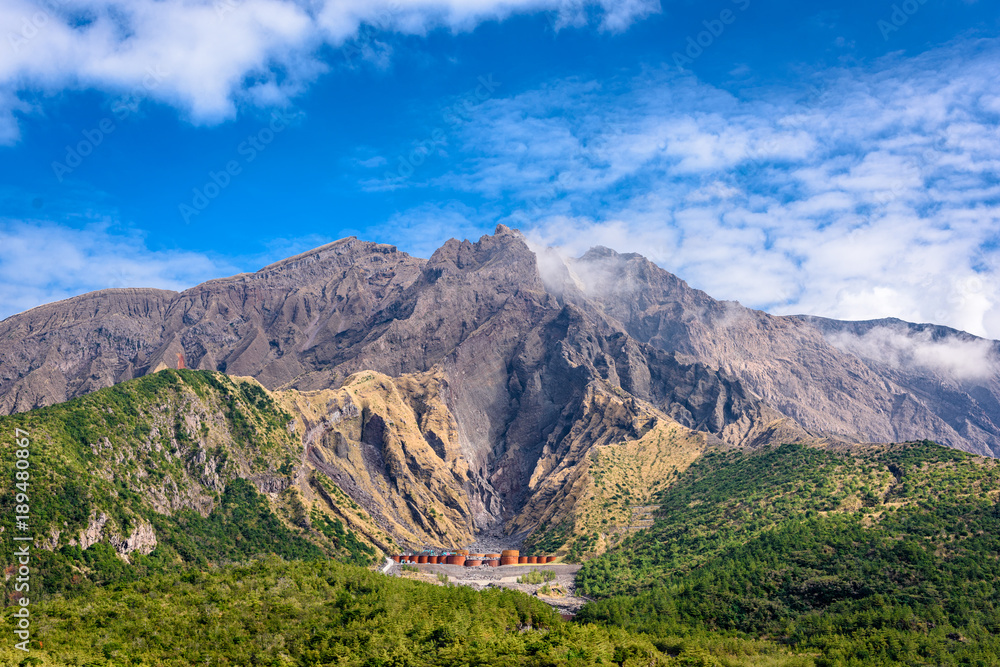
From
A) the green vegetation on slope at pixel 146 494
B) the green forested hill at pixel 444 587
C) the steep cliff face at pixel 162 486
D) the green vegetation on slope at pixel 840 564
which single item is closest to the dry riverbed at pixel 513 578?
the green vegetation on slope at pixel 840 564

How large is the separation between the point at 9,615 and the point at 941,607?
112 meters

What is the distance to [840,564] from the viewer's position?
410 ft

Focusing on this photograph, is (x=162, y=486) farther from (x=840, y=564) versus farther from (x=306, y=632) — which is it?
(x=840, y=564)

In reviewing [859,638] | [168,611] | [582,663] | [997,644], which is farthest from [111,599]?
[997,644]

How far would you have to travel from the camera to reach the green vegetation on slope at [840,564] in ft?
340

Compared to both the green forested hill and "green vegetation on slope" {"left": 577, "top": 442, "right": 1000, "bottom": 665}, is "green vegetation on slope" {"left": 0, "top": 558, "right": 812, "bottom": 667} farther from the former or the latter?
"green vegetation on slope" {"left": 577, "top": 442, "right": 1000, "bottom": 665}

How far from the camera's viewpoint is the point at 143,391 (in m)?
185

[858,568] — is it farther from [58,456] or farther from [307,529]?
[58,456]

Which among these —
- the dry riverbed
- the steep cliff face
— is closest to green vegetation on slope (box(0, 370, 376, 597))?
the steep cliff face

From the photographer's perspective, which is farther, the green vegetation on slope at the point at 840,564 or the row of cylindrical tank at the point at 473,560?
the row of cylindrical tank at the point at 473,560

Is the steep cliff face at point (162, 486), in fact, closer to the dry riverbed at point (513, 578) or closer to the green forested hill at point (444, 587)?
the green forested hill at point (444, 587)

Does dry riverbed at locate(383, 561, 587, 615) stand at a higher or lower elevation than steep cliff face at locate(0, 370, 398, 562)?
lower

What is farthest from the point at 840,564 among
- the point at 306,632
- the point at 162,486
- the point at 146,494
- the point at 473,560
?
the point at 162,486

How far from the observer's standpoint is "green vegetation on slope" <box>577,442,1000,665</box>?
103688 mm
